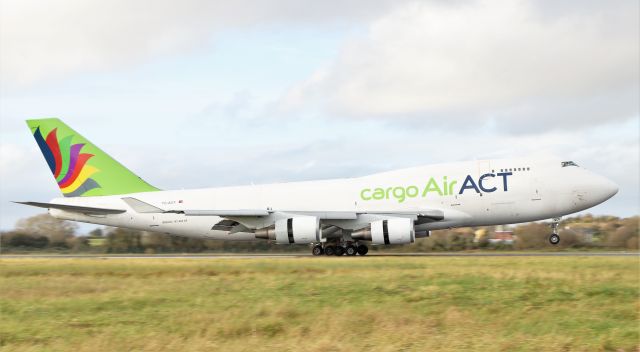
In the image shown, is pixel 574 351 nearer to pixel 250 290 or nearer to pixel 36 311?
pixel 250 290

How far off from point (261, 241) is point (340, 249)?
5.19 metres

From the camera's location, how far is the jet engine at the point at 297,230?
3356 centimetres

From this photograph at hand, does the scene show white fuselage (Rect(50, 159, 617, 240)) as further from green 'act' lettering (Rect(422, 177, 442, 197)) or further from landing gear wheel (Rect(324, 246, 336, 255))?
landing gear wheel (Rect(324, 246, 336, 255))

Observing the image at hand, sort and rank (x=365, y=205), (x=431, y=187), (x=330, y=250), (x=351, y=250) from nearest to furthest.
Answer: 1. (x=431, y=187)
2. (x=351, y=250)
3. (x=365, y=205)
4. (x=330, y=250)

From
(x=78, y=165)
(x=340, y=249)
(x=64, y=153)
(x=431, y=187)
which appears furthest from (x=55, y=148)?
(x=431, y=187)

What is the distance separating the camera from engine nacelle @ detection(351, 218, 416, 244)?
32.6m

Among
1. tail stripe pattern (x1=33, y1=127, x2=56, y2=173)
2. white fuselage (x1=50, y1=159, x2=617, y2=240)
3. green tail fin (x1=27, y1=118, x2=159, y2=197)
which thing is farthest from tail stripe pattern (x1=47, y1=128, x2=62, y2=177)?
white fuselage (x1=50, y1=159, x2=617, y2=240)

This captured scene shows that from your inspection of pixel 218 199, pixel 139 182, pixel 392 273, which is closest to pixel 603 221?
pixel 218 199

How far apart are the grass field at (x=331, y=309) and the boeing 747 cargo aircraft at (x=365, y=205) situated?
996 centimetres

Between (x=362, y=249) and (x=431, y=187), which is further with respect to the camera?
(x=362, y=249)

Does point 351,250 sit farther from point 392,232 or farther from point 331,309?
point 331,309

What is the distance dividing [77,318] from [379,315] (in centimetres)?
603

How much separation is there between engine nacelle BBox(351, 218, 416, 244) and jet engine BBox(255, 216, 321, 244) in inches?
99.2

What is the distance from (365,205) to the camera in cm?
3544
